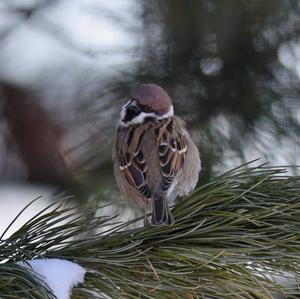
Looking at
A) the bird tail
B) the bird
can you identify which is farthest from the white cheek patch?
the bird tail

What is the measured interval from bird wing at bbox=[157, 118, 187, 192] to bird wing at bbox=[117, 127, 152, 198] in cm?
5

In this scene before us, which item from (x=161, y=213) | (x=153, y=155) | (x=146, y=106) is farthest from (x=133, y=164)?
(x=161, y=213)

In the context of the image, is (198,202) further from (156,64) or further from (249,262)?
(156,64)

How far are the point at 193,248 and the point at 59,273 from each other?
0.85 feet

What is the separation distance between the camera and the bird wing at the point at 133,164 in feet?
7.73

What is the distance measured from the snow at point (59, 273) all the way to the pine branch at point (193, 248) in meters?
0.02

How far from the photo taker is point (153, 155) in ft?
7.99

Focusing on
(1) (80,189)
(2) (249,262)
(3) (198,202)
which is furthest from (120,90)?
(2) (249,262)

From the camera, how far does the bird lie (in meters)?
2.33

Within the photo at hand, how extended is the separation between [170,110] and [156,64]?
0.47ft

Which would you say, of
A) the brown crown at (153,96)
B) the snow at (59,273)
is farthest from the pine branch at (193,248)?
the brown crown at (153,96)

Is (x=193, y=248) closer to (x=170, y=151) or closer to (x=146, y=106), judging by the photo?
(x=170, y=151)

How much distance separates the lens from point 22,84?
2.32 metres

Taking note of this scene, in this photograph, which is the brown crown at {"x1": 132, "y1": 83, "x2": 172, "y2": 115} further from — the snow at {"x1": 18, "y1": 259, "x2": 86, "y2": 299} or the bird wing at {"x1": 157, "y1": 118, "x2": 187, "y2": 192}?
the snow at {"x1": 18, "y1": 259, "x2": 86, "y2": 299}
